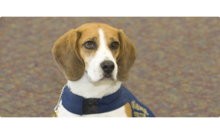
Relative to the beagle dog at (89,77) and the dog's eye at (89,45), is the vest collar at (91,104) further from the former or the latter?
the dog's eye at (89,45)

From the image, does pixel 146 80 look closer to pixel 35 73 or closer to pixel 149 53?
pixel 149 53

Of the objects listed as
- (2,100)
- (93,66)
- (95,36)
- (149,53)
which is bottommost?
(2,100)

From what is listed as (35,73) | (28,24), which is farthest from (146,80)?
(28,24)

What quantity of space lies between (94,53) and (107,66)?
27 cm

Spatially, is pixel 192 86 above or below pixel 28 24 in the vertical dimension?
below

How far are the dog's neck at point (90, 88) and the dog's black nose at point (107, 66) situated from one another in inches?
15.8

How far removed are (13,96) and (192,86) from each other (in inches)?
184

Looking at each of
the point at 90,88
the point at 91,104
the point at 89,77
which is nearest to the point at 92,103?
the point at 91,104

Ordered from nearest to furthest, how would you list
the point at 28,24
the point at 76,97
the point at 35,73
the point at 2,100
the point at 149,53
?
the point at 76,97
the point at 2,100
the point at 35,73
the point at 149,53
the point at 28,24

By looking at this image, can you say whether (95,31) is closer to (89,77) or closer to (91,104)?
(89,77)

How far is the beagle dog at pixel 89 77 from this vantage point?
10.1 ft

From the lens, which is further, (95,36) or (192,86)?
(192,86)

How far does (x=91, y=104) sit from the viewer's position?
126 inches

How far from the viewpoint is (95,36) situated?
3086 mm
